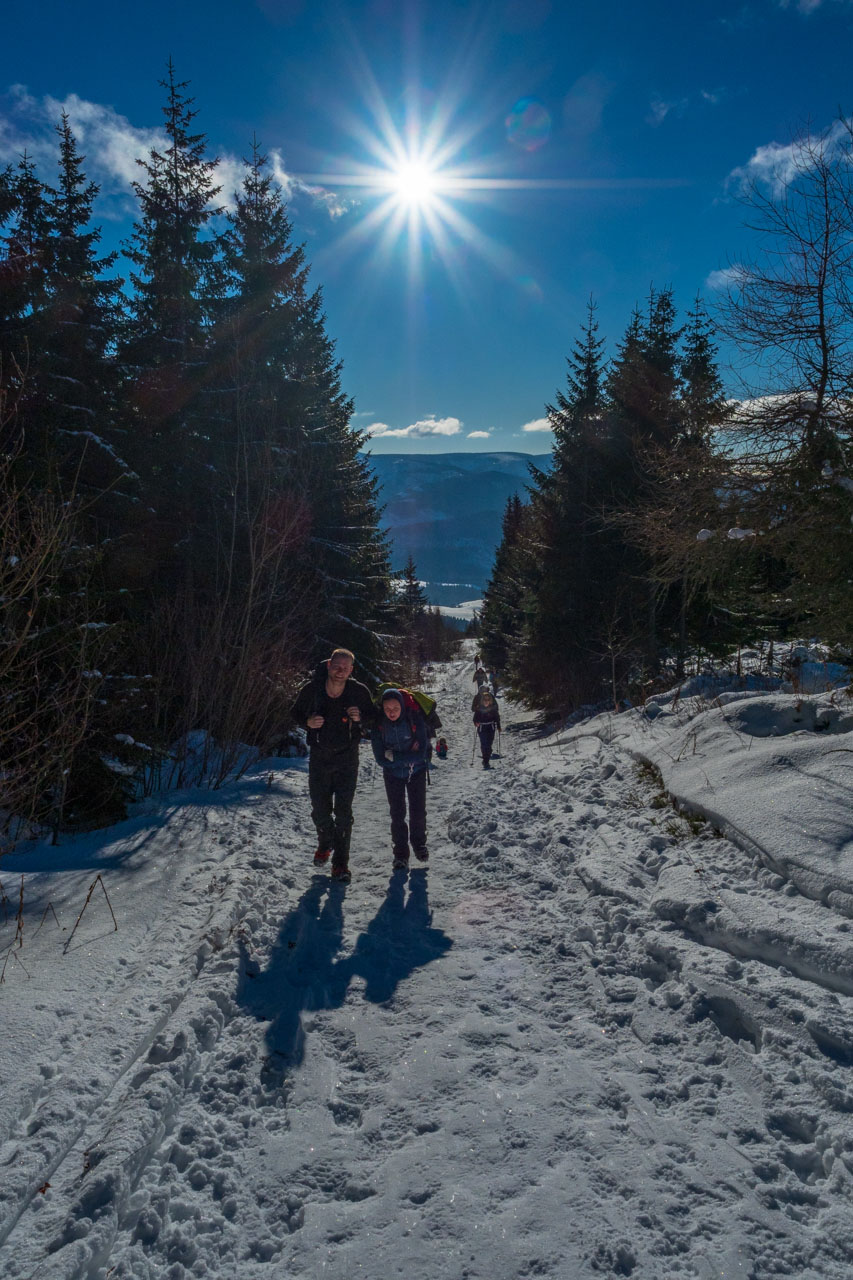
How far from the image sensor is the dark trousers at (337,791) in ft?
19.1

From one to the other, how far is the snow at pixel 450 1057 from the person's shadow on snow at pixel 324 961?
0.08 feet

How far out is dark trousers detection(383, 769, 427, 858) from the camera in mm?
6164

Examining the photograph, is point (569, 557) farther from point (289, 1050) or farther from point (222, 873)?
point (289, 1050)

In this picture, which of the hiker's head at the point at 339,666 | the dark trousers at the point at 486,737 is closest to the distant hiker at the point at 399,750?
the hiker's head at the point at 339,666

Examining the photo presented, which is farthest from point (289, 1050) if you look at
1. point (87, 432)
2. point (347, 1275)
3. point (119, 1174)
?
point (87, 432)

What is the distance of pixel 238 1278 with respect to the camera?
2014 mm

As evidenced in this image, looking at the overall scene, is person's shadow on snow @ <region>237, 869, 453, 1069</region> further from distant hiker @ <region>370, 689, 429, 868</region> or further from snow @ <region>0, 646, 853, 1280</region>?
distant hiker @ <region>370, 689, 429, 868</region>

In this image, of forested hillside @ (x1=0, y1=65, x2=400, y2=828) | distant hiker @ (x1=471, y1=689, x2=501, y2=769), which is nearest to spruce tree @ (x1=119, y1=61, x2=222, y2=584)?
forested hillside @ (x1=0, y1=65, x2=400, y2=828)

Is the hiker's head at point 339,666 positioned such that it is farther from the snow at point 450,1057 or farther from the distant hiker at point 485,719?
the distant hiker at point 485,719

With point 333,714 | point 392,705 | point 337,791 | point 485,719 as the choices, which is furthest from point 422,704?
point 485,719

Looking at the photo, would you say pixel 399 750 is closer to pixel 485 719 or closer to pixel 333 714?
pixel 333 714

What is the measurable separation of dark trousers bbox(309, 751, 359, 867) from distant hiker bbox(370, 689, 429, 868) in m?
0.36

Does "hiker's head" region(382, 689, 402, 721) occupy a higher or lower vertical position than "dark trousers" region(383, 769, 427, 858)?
higher

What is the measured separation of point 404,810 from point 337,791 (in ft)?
2.53
